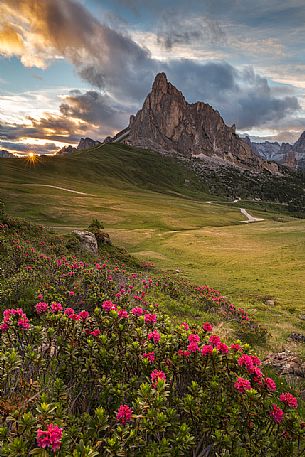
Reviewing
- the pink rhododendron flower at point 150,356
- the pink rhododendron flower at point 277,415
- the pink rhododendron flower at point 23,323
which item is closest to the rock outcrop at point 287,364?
the pink rhododendron flower at point 277,415

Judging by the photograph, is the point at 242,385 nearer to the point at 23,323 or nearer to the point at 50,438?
the point at 50,438

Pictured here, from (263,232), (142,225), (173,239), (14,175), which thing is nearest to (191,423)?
(173,239)

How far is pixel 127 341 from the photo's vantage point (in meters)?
5.99

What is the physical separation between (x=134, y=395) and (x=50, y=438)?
205 centimetres

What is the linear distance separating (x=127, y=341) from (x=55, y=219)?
80431mm

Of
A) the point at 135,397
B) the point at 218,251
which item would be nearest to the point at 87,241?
the point at 218,251

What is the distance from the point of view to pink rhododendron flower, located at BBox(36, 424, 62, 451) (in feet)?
10.5

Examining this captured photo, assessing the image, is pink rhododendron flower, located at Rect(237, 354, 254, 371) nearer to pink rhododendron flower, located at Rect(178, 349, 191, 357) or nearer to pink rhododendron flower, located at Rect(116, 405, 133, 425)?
pink rhododendron flower, located at Rect(178, 349, 191, 357)

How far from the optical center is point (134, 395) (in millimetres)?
5023

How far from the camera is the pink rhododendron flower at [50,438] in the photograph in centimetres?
320

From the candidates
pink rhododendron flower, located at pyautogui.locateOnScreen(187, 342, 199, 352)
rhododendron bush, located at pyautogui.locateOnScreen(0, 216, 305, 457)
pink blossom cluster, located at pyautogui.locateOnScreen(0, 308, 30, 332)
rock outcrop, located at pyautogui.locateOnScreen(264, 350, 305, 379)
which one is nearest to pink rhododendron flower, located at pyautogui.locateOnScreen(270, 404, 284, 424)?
rhododendron bush, located at pyautogui.locateOnScreen(0, 216, 305, 457)

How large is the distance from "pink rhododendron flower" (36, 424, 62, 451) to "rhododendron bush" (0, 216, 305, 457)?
0.01 meters

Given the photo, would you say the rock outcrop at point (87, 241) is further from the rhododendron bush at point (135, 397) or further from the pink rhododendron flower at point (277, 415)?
the pink rhododendron flower at point (277, 415)

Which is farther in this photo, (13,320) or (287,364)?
(287,364)
